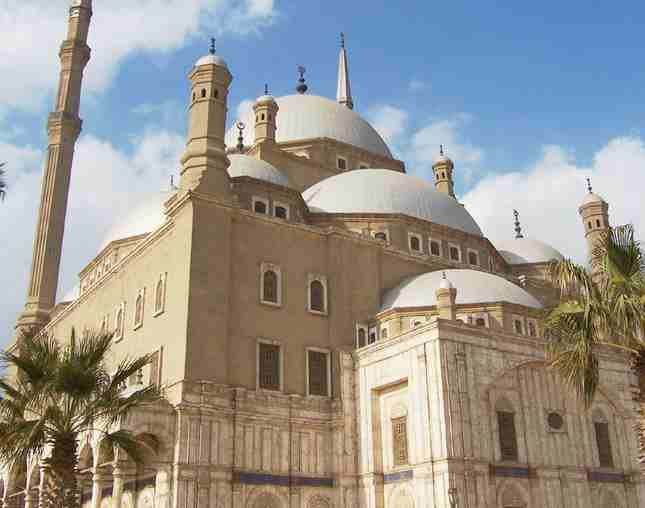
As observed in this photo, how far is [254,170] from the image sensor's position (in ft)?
89.5

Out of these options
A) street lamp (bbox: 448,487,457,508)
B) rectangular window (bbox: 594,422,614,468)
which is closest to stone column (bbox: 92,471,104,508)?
street lamp (bbox: 448,487,457,508)

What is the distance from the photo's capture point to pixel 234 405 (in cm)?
2033

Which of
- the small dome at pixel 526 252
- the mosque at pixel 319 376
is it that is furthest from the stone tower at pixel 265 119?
the small dome at pixel 526 252

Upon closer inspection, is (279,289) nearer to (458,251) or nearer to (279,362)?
(279,362)

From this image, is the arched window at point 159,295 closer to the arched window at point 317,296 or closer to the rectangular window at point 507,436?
the arched window at point 317,296

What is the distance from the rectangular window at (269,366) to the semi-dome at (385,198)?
25.9 ft

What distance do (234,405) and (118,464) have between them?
3.35m

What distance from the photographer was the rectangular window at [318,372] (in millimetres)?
22328

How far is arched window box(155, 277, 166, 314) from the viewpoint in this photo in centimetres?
2235

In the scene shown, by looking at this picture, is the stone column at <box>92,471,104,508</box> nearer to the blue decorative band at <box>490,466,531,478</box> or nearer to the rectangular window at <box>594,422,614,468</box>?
the blue decorative band at <box>490,466,531,478</box>

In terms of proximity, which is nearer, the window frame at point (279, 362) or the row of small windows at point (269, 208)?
the window frame at point (279, 362)

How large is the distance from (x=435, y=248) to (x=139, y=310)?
11462 millimetres

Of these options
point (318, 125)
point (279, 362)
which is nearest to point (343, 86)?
point (318, 125)

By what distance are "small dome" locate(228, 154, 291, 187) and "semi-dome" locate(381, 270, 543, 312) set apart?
616 centimetres
